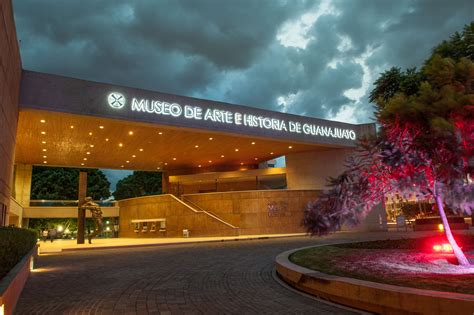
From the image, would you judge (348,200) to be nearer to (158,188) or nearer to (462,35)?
(462,35)

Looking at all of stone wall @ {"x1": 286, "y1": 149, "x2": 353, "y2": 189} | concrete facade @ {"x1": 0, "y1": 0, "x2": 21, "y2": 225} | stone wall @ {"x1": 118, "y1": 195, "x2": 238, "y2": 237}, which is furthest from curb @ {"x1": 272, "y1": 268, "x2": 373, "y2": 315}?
stone wall @ {"x1": 286, "y1": 149, "x2": 353, "y2": 189}

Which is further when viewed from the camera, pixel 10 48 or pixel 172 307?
pixel 10 48

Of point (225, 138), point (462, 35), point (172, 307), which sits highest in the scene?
point (225, 138)

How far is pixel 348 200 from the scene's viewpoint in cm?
847

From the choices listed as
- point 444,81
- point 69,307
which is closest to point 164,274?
point 69,307

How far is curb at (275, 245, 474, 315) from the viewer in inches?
173

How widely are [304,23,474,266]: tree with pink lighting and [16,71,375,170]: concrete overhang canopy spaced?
15.1 meters

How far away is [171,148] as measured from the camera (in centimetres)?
3011

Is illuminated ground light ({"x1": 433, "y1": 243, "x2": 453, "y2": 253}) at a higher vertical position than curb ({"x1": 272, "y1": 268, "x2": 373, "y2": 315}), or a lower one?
higher

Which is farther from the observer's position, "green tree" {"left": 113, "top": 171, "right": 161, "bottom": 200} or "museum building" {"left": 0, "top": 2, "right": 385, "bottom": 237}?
"green tree" {"left": 113, "top": 171, "right": 161, "bottom": 200}

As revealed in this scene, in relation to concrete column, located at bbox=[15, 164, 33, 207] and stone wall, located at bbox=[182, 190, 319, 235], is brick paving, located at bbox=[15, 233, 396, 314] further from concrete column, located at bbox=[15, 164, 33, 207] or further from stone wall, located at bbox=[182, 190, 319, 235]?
concrete column, located at bbox=[15, 164, 33, 207]

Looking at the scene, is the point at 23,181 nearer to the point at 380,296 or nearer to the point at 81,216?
the point at 81,216

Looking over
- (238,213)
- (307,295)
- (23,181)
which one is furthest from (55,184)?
(307,295)

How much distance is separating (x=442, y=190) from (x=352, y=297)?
395 centimetres
